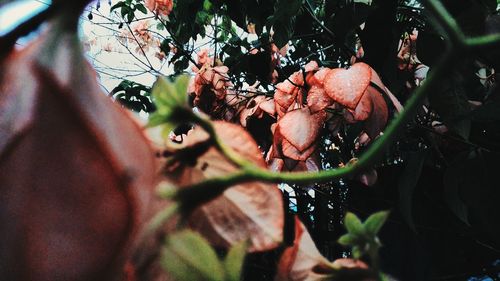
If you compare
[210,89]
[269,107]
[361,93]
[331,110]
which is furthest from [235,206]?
[210,89]

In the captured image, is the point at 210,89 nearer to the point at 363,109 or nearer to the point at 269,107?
the point at 269,107

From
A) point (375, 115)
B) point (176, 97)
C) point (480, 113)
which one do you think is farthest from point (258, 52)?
point (176, 97)

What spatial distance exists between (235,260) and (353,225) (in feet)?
0.15

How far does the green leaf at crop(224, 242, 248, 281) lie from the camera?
0.15m

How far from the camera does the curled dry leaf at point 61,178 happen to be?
0.36ft

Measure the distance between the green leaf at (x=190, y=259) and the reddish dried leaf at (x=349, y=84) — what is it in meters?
0.37

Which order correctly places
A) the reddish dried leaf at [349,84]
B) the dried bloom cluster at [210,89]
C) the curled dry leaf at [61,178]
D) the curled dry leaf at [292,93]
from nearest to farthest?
the curled dry leaf at [61,178]
the reddish dried leaf at [349,84]
the curled dry leaf at [292,93]
the dried bloom cluster at [210,89]

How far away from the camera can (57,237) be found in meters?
0.11

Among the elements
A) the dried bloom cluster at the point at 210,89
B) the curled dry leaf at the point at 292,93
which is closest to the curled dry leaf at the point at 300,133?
the curled dry leaf at the point at 292,93

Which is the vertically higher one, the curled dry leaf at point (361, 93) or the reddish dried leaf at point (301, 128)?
the curled dry leaf at point (361, 93)

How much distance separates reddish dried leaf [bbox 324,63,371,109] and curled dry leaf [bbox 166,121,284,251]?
0.35 meters

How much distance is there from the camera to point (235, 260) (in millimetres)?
151

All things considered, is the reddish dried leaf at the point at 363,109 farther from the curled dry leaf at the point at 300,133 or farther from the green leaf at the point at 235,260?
the green leaf at the point at 235,260

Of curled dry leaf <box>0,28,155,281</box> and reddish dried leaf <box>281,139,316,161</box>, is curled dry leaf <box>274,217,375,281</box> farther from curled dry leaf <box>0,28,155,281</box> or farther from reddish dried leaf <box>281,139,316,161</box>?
reddish dried leaf <box>281,139,316,161</box>
